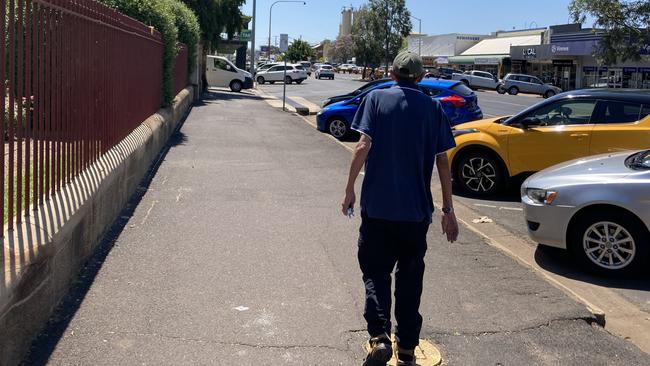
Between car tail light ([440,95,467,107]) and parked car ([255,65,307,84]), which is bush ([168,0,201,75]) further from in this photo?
parked car ([255,65,307,84])

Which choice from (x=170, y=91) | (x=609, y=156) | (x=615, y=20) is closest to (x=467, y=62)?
(x=615, y=20)

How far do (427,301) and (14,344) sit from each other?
2853 millimetres

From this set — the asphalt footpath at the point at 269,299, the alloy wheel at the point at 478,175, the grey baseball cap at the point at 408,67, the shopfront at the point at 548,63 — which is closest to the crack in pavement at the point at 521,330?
the asphalt footpath at the point at 269,299

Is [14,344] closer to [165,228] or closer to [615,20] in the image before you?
[165,228]

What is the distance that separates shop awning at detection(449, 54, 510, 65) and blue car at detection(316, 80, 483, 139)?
2079 inches

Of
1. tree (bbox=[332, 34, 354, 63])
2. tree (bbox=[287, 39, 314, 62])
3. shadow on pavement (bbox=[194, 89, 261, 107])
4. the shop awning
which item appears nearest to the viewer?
shadow on pavement (bbox=[194, 89, 261, 107])

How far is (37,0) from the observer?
14.9ft

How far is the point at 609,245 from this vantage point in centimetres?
623

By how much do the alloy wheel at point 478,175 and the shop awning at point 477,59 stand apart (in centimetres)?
5936

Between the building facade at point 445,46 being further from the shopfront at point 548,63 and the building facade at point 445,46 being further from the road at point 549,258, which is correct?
the road at point 549,258

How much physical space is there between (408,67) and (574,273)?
352 cm

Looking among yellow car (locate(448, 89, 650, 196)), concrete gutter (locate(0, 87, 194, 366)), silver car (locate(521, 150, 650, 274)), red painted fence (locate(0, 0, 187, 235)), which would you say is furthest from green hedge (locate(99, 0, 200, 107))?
silver car (locate(521, 150, 650, 274))

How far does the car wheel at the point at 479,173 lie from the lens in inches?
385

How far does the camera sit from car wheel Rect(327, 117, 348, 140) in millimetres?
16625
